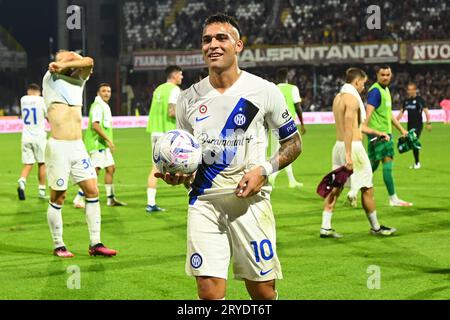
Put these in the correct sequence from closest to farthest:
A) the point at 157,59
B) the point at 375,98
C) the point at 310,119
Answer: the point at 375,98
the point at 310,119
the point at 157,59

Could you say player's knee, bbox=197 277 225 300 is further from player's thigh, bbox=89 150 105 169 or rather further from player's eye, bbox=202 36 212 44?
player's thigh, bbox=89 150 105 169

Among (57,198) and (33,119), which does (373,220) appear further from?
(33,119)

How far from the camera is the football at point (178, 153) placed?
5309 mm

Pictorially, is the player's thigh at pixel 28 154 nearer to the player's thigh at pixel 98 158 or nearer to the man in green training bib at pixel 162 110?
the player's thigh at pixel 98 158

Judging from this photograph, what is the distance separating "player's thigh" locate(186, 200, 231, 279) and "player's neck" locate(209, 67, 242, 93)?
2.39 feet

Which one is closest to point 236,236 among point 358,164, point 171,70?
point 358,164

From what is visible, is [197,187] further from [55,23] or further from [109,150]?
[55,23]

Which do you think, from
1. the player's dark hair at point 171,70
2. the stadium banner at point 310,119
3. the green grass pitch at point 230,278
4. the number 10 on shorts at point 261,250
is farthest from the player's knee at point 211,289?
the stadium banner at point 310,119

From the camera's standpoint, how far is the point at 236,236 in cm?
554

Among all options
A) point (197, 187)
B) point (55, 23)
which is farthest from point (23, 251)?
point (55, 23)

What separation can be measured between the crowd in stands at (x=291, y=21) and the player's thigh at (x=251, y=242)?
46468 mm

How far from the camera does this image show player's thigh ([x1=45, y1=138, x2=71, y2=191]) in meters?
9.66

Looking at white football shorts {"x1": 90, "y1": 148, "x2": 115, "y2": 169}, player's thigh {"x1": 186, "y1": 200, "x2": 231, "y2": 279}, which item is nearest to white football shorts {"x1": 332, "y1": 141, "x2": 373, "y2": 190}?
white football shorts {"x1": 90, "y1": 148, "x2": 115, "y2": 169}

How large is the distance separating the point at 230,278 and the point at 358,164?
3331 millimetres
